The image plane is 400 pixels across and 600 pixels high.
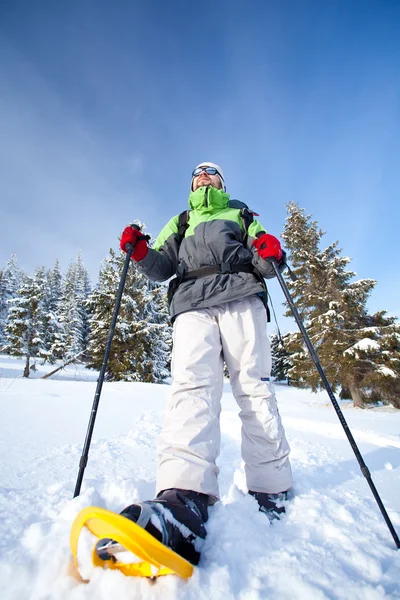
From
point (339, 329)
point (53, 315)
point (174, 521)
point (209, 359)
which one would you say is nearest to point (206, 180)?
point (209, 359)

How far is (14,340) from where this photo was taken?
22031 millimetres

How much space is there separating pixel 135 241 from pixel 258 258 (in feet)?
3.58

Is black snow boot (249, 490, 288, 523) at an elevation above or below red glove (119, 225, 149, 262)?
below

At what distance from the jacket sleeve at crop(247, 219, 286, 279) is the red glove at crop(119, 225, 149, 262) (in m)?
0.99

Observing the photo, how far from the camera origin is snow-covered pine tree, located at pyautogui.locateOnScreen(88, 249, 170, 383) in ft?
54.6

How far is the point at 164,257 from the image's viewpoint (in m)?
2.65

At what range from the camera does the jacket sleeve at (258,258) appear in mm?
2395

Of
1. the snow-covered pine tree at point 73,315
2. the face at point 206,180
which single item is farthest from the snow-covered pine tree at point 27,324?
the face at point 206,180

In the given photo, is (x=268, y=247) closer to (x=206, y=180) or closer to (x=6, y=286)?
(x=206, y=180)

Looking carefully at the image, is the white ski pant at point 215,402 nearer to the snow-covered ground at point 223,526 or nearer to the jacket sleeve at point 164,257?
the snow-covered ground at point 223,526

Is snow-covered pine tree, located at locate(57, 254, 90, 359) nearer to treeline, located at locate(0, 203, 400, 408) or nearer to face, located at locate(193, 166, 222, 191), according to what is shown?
treeline, located at locate(0, 203, 400, 408)

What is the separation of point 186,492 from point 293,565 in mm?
553

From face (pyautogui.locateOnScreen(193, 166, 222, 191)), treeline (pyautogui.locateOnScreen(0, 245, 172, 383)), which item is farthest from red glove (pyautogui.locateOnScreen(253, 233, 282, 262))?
treeline (pyautogui.locateOnScreen(0, 245, 172, 383))

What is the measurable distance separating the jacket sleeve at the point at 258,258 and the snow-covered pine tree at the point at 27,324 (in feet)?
78.3
